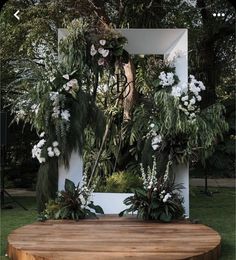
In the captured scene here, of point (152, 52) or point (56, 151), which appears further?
point (152, 52)

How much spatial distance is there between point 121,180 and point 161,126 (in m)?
0.82

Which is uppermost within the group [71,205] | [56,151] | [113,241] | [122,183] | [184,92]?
[184,92]

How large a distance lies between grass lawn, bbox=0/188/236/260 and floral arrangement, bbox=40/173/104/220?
55 centimetres

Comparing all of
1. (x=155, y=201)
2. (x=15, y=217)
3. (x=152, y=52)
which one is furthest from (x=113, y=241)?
(x=15, y=217)

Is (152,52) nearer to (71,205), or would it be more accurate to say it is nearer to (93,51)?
(93,51)

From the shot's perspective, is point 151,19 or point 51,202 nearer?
point 51,202

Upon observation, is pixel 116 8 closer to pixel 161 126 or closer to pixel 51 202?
pixel 161 126

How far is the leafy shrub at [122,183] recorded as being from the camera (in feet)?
18.5

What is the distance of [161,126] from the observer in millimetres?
5348

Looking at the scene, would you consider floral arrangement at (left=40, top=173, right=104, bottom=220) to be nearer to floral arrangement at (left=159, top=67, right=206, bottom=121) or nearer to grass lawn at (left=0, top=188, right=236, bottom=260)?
grass lawn at (left=0, top=188, right=236, bottom=260)

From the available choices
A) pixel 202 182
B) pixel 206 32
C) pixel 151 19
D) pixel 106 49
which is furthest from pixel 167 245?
pixel 206 32

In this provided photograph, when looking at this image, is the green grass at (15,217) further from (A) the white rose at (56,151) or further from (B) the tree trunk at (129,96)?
(B) the tree trunk at (129,96)

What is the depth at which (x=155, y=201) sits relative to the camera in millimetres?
5000

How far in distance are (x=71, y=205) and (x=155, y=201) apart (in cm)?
85
